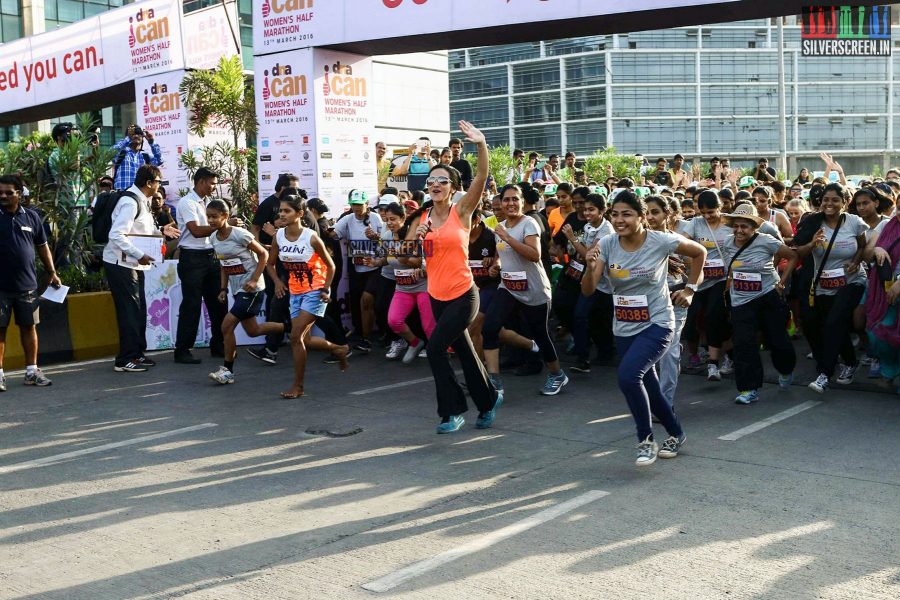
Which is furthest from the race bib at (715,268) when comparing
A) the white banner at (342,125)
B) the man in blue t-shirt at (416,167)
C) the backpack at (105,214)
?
the man in blue t-shirt at (416,167)

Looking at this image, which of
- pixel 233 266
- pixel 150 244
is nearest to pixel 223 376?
pixel 233 266

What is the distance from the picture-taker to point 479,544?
5.16m

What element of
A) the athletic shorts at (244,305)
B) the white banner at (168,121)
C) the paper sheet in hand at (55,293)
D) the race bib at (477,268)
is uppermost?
the white banner at (168,121)

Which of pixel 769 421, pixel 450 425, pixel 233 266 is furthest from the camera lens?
pixel 233 266

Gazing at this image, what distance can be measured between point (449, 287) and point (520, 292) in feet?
5.71

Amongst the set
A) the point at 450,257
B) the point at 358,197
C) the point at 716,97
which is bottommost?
the point at 450,257

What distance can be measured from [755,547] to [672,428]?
188 cm

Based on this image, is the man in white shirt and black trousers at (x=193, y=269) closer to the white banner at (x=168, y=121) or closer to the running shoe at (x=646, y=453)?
the white banner at (x=168, y=121)

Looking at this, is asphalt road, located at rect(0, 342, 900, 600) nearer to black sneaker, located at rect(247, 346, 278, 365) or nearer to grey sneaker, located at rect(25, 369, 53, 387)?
grey sneaker, located at rect(25, 369, 53, 387)

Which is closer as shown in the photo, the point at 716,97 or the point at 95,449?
the point at 95,449

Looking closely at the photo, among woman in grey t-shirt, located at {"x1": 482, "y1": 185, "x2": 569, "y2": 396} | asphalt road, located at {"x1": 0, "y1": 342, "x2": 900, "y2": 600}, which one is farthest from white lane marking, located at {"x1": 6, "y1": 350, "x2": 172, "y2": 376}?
woman in grey t-shirt, located at {"x1": 482, "y1": 185, "x2": 569, "y2": 396}

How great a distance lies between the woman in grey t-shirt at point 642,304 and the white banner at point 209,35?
37.5 ft

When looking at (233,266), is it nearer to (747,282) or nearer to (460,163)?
(747,282)

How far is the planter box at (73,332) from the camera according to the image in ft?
36.5
